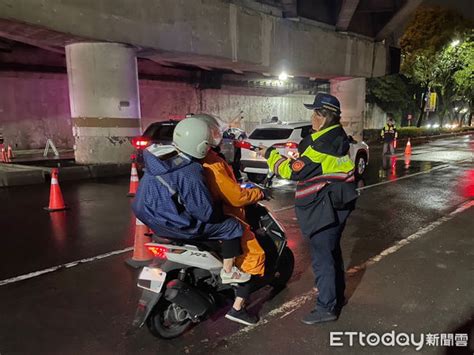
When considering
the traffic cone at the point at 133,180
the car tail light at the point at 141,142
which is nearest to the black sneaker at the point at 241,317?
the traffic cone at the point at 133,180

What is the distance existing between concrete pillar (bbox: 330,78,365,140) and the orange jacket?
1756 cm

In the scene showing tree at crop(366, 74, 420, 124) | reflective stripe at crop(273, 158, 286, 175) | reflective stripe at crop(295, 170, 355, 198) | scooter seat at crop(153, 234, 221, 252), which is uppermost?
tree at crop(366, 74, 420, 124)

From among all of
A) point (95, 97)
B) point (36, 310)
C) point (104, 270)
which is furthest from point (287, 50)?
point (36, 310)

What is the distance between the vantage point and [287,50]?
15.9 meters

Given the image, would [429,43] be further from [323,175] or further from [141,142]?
[323,175]

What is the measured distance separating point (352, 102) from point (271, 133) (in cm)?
1113

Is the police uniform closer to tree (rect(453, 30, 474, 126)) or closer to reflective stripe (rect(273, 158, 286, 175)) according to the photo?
reflective stripe (rect(273, 158, 286, 175))

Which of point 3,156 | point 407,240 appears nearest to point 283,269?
point 407,240

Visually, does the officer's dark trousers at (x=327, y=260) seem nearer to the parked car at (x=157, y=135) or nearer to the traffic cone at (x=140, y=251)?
the traffic cone at (x=140, y=251)

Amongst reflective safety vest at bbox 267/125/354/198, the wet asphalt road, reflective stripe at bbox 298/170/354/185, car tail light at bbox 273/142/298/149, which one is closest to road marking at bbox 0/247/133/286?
the wet asphalt road

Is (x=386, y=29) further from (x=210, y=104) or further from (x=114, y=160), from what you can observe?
(x=114, y=160)

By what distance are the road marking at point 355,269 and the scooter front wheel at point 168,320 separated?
0.39 m

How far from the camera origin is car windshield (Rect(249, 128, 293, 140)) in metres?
10.2

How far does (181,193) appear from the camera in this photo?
9.33ft
